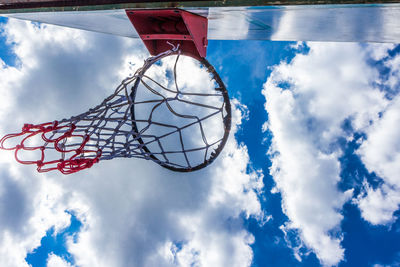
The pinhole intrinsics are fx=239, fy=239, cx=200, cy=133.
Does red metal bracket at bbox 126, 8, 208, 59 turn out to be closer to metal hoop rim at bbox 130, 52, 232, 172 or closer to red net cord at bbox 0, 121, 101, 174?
metal hoop rim at bbox 130, 52, 232, 172

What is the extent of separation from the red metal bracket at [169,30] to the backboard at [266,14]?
0.10 m

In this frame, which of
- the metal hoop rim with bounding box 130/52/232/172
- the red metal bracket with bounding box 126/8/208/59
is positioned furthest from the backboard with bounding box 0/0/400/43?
the metal hoop rim with bounding box 130/52/232/172

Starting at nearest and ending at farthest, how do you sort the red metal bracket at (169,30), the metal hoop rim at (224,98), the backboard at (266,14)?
the backboard at (266,14) → the red metal bracket at (169,30) → the metal hoop rim at (224,98)

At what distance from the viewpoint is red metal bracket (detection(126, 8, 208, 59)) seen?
2912mm

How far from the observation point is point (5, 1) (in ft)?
12.6

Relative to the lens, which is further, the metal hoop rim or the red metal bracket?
the metal hoop rim

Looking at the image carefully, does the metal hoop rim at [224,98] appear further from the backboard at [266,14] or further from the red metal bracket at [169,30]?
the backboard at [266,14]

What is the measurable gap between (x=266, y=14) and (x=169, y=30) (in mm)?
1254

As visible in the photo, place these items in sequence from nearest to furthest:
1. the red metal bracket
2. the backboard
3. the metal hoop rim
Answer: the backboard < the red metal bracket < the metal hoop rim

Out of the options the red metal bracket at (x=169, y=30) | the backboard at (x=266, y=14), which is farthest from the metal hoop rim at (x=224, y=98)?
the backboard at (x=266, y=14)

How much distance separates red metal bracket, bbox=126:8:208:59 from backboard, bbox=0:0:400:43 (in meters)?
0.10

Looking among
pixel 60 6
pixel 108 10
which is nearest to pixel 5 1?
pixel 60 6

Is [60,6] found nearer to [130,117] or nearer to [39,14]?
[39,14]

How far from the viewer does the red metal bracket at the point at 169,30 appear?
2.91m
